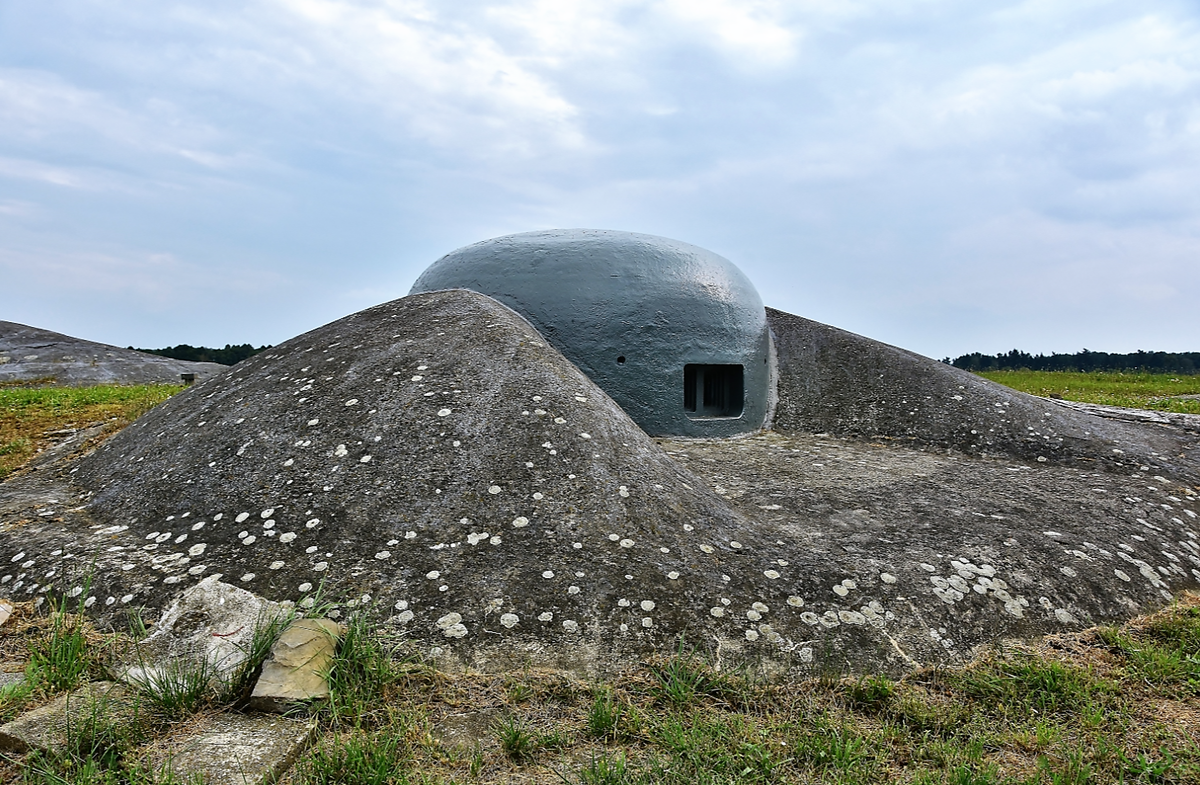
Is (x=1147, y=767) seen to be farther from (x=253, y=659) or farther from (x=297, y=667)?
(x=253, y=659)

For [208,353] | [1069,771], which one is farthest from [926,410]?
[208,353]

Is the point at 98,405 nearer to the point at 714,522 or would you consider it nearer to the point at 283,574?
the point at 283,574

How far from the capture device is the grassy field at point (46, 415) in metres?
9.01

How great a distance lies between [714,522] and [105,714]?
4.12 m

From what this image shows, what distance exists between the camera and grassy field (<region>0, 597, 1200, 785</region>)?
296 cm

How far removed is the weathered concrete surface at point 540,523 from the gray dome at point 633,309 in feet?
6.10

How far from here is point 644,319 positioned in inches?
395

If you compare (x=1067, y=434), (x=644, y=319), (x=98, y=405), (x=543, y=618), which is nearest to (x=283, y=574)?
(x=543, y=618)

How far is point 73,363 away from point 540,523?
2960 cm

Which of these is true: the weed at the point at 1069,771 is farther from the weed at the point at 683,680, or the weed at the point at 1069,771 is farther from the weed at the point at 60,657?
the weed at the point at 60,657

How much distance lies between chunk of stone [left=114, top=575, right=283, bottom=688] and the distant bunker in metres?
0.18

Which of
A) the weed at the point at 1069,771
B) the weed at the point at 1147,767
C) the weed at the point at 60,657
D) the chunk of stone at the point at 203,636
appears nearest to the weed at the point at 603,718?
the chunk of stone at the point at 203,636

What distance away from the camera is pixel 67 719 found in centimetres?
303

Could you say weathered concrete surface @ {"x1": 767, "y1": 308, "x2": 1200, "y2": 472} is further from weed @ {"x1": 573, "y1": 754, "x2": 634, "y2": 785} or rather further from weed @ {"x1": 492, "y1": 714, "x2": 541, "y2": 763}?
weed @ {"x1": 492, "y1": 714, "x2": 541, "y2": 763}
